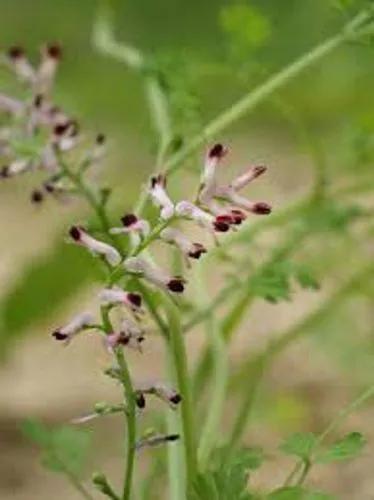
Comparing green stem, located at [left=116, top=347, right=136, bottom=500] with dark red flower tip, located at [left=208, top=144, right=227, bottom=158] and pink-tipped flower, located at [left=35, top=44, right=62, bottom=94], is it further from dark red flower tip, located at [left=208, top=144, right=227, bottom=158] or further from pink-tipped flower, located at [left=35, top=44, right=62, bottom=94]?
pink-tipped flower, located at [left=35, top=44, right=62, bottom=94]

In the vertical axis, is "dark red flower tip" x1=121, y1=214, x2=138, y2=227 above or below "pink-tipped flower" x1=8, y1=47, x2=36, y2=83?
below

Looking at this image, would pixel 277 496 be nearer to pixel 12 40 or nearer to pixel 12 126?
pixel 12 126

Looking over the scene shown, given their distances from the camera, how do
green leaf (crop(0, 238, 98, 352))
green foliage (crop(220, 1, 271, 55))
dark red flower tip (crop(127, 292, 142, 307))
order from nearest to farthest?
dark red flower tip (crop(127, 292, 142, 307))
green foliage (crop(220, 1, 271, 55))
green leaf (crop(0, 238, 98, 352))

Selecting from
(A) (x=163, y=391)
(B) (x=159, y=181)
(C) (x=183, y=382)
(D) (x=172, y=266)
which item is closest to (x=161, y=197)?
(B) (x=159, y=181)

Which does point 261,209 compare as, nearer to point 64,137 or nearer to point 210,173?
point 210,173

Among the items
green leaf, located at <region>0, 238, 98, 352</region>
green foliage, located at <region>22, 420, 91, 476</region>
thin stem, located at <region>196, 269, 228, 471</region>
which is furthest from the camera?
green leaf, located at <region>0, 238, 98, 352</region>

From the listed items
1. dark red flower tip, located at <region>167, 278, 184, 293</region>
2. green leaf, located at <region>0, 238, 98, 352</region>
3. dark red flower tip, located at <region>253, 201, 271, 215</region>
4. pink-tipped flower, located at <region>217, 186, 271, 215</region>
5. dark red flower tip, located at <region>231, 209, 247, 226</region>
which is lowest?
dark red flower tip, located at <region>167, 278, 184, 293</region>

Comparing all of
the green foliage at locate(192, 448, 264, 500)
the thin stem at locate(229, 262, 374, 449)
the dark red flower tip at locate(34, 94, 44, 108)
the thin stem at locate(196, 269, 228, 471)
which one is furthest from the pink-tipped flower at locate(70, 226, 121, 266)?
the thin stem at locate(229, 262, 374, 449)

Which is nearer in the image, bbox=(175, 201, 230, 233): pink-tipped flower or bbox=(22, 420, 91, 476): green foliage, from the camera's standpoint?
bbox=(175, 201, 230, 233): pink-tipped flower

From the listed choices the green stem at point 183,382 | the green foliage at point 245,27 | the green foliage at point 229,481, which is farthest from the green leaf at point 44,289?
the green foliage at point 229,481
